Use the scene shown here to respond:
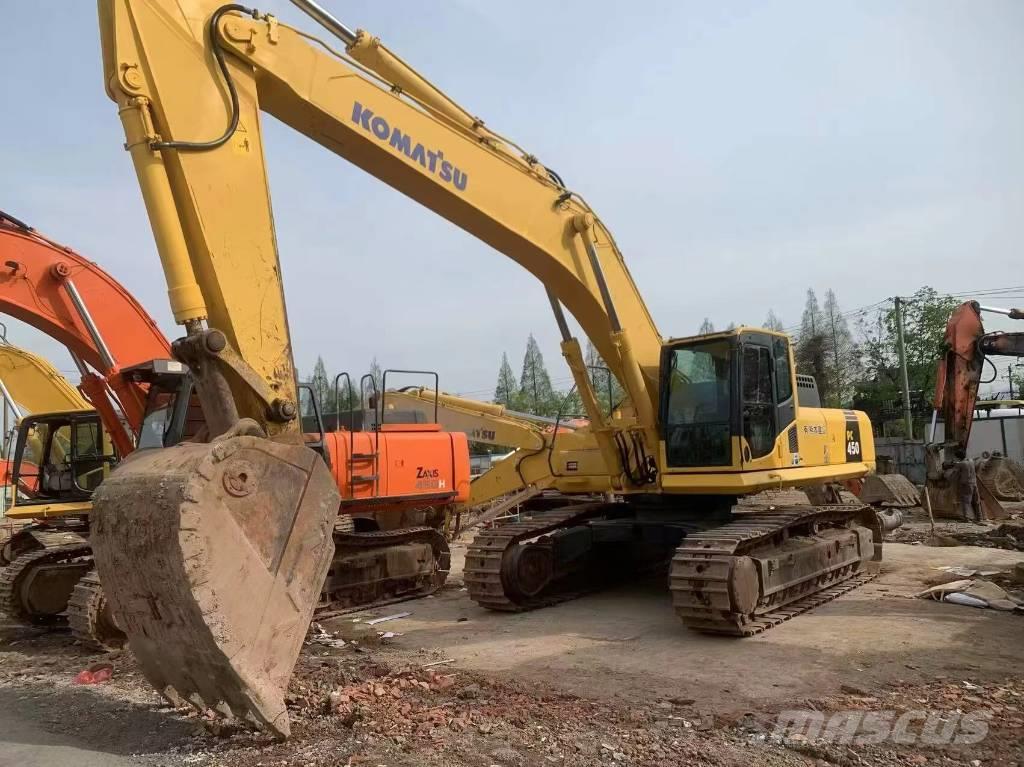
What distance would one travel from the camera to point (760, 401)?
846cm

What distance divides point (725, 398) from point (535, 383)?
61.7 metres

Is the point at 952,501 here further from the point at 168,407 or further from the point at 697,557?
the point at 168,407

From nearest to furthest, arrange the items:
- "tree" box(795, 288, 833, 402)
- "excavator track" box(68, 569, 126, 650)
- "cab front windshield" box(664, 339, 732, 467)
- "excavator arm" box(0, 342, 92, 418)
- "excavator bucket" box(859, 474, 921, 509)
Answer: "excavator track" box(68, 569, 126, 650) < "cab front windshield" box(664, 339, 732, 467) < "excavator arm" box(0, 342, 92, 418) < "excavator bucket" box(859, 474, 921, 509) < "tree" box(795, 288, 833, 402)

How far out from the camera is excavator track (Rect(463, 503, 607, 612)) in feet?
28.6

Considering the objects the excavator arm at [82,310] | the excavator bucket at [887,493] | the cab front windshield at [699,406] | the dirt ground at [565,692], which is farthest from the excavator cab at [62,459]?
the excavator bucket at [887,493]

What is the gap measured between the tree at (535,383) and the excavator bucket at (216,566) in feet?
159

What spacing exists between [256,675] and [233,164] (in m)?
3.18

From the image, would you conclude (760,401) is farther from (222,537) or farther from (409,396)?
(409,396)

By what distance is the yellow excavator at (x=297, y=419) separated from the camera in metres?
4.28

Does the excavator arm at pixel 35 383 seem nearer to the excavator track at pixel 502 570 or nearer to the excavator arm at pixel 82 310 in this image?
the excavator arm at pixel 82 310

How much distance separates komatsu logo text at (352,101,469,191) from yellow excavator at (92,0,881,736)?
2 cm

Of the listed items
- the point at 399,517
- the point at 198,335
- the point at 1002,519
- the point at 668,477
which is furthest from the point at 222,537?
the point at 1002,519

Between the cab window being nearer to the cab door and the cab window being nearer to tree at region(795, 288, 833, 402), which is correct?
the cab door

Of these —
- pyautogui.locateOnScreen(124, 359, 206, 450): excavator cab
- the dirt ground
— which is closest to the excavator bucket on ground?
the dirt ground
